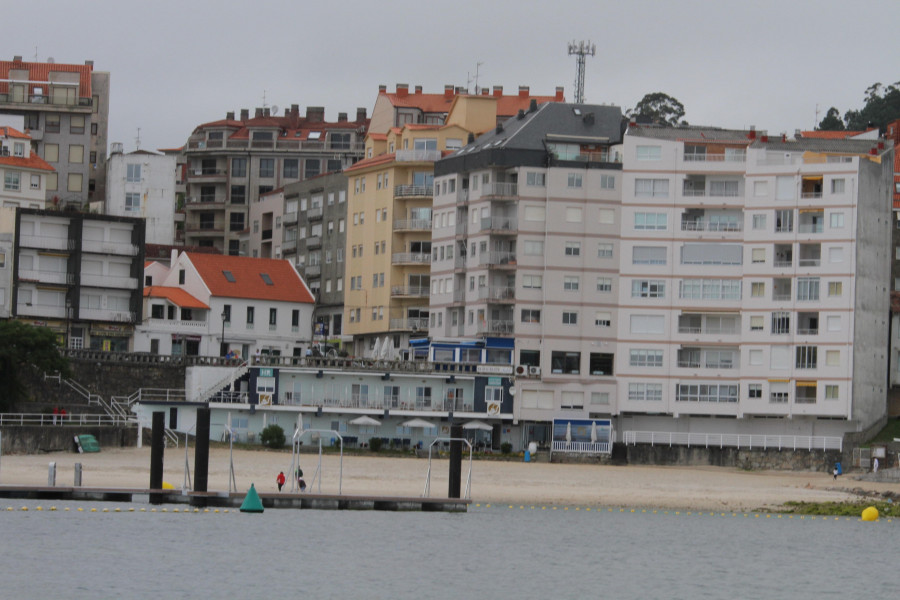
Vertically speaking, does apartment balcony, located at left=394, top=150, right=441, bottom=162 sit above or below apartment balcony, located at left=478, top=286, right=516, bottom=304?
above

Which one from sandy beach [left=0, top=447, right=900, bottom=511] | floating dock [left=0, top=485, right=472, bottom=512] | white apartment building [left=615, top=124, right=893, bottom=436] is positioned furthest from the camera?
white apartment building [left=615, top=124, right=893, bottom=436]

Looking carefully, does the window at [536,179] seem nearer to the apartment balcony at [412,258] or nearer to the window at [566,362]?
the window at [566,362]

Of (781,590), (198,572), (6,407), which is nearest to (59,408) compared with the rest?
(6,407)

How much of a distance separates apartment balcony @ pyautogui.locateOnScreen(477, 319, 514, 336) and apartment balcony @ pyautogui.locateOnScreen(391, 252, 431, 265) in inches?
434

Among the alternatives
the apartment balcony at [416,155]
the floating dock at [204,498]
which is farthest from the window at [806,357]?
Result: the floating dock at [204,498]

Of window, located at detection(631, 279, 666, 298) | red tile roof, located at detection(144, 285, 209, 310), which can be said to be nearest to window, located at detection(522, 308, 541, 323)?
window, located at detection(631, 279, 666, 298)

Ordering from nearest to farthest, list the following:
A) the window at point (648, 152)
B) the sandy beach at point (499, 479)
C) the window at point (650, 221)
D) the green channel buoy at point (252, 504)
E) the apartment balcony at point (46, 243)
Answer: the green channel buoy at point (252, 504), the sandy beach at point (499, 479), the window at point (650, 221), the window at point (648, 152), the apartment balcony at point (46, 243)

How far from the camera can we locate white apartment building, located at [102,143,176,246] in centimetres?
14988

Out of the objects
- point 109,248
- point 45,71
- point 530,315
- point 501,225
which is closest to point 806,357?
point 530,315

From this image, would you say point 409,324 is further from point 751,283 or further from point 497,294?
point 751,283

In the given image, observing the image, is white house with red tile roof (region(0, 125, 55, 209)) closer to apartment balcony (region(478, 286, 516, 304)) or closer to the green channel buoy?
apartment balcony (region(478, 286, 516, 304))

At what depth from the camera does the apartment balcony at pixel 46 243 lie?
123062 mm

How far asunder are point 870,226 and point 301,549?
5588cm

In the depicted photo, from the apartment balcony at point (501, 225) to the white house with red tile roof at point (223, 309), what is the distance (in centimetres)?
1869
